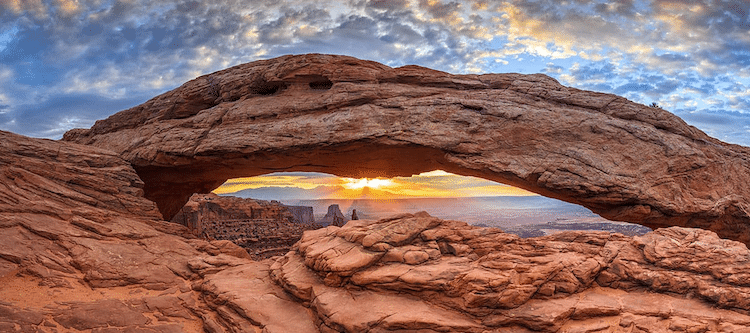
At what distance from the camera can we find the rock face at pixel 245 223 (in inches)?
1060

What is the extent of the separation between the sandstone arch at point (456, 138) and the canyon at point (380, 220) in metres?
0.07

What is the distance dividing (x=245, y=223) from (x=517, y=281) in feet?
87.2

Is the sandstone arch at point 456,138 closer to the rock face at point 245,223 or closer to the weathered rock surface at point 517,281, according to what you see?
the weathered rock surface at point 517,281

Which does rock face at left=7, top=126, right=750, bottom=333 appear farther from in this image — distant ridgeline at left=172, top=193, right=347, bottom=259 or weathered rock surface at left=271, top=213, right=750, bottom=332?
distant ridgeline at left=172, top=193, right=347, bottom=259

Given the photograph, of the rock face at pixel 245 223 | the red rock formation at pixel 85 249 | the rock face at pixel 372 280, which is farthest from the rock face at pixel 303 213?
the rock face at pixel 372 280

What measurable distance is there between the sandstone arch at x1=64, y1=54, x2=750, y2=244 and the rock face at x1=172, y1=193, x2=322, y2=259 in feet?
38.2

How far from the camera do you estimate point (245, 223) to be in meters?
31.5

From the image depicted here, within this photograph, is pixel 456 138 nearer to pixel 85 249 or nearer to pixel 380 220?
pixel 380 220

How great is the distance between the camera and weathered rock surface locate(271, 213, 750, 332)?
24.7ft

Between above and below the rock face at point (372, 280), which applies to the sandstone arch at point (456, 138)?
above

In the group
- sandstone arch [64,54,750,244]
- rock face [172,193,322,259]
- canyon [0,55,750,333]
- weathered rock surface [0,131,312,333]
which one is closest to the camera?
canyon [0,55,750,333]

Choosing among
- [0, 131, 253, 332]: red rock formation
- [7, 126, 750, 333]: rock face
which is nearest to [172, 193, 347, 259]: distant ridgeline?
[0, 131, 253, 332]: red rock formation

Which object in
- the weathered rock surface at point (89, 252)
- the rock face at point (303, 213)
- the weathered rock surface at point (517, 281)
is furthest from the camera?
the rock face at point (303, 213)

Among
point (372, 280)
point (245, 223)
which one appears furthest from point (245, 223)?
point (372, 280)
